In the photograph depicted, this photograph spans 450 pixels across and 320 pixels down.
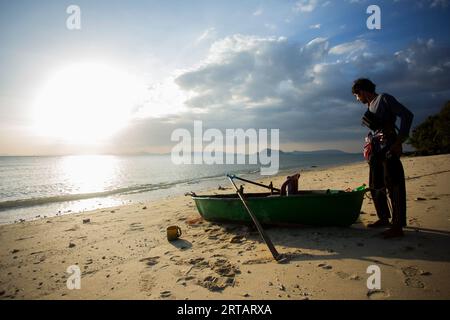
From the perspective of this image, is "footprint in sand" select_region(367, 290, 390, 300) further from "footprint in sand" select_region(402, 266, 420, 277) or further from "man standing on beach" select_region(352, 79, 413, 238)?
"man standing on beach" select_region(352, 79, 413, 238)

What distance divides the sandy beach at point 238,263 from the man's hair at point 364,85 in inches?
121

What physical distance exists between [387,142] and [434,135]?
45.4 m

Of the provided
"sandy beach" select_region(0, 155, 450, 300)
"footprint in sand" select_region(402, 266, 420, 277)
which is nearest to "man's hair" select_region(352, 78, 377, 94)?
"sandy beach" select_region(0, 155, 450, 300)

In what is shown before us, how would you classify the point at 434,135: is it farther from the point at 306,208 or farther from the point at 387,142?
the point at 306,208

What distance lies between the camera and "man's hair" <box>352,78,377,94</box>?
5152 millimetres

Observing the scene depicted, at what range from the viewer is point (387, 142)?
193 inches

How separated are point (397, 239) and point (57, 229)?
10743 mm

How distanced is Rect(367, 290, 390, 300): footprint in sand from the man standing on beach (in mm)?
2003

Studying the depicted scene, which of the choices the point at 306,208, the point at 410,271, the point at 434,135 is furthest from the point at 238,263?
the point at 434,135

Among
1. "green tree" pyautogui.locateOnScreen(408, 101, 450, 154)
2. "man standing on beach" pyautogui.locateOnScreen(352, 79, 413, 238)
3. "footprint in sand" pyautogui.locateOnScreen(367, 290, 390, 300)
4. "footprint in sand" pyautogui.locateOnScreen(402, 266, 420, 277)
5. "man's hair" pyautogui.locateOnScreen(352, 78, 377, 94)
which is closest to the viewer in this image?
"footprint in sand" pyautogui.locateOnScreen(367, 290, 390, 300)

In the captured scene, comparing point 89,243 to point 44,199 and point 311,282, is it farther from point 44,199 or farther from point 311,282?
point 44,199

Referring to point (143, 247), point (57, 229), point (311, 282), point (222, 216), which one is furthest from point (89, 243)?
point (311, 282)

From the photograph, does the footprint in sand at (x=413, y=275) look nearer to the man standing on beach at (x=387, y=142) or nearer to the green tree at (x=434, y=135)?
the man standing on beach at (x=387, y=142)
